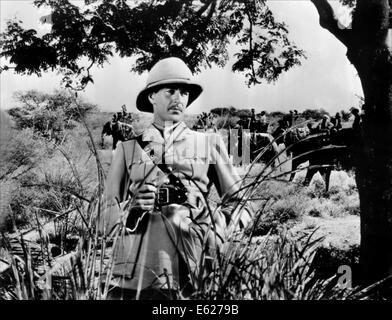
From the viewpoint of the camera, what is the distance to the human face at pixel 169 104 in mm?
1957

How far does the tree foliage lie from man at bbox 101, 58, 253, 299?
1.61 ft

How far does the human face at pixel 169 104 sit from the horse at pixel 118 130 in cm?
28

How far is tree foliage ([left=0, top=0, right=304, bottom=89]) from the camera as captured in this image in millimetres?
2410

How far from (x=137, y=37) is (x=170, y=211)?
107 centimetres

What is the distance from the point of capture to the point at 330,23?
243 cm

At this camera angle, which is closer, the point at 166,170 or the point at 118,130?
the point at 166,170

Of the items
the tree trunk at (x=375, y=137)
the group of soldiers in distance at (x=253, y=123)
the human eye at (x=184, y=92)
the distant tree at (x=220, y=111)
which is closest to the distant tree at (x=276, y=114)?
the group of soldiers in distance at (x=253, y=123)

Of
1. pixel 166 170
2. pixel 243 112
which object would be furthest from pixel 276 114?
pixel 166 170

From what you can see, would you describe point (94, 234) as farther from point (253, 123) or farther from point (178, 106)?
point (253, 123)

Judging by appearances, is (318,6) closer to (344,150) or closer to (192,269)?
(344,150)

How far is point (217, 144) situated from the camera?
2033 mm

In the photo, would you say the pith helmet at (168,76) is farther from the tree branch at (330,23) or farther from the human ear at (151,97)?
the tree branch at (330,23)

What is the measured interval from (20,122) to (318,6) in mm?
1773
